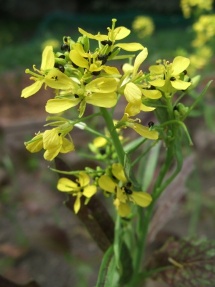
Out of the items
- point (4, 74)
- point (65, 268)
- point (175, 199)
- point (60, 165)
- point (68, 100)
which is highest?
point (68, 100)

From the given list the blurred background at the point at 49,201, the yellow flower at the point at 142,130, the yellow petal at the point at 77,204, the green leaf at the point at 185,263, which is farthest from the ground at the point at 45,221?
the yellow flower at the point at 142,130

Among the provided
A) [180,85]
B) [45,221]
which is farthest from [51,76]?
[45,221]

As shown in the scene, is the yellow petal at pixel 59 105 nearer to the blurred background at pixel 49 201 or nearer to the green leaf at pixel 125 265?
the green leaf at pixel 125 265

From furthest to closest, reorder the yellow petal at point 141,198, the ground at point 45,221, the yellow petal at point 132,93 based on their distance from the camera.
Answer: the ground at point 45,221 → the yellow petal at point 141,198 → the yellow petal at point 132,93

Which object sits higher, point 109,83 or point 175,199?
point 109,83

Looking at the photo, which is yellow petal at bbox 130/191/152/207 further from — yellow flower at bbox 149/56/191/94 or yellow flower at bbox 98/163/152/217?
yellow flower at bbox 149/56/191/94

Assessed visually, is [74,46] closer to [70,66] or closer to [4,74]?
[70,66]

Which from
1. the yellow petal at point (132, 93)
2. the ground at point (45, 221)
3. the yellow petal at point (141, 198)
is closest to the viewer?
the yellow petal at point (132, 93)

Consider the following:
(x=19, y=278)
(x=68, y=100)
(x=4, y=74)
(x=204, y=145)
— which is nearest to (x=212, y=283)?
(x=68, y=100)
